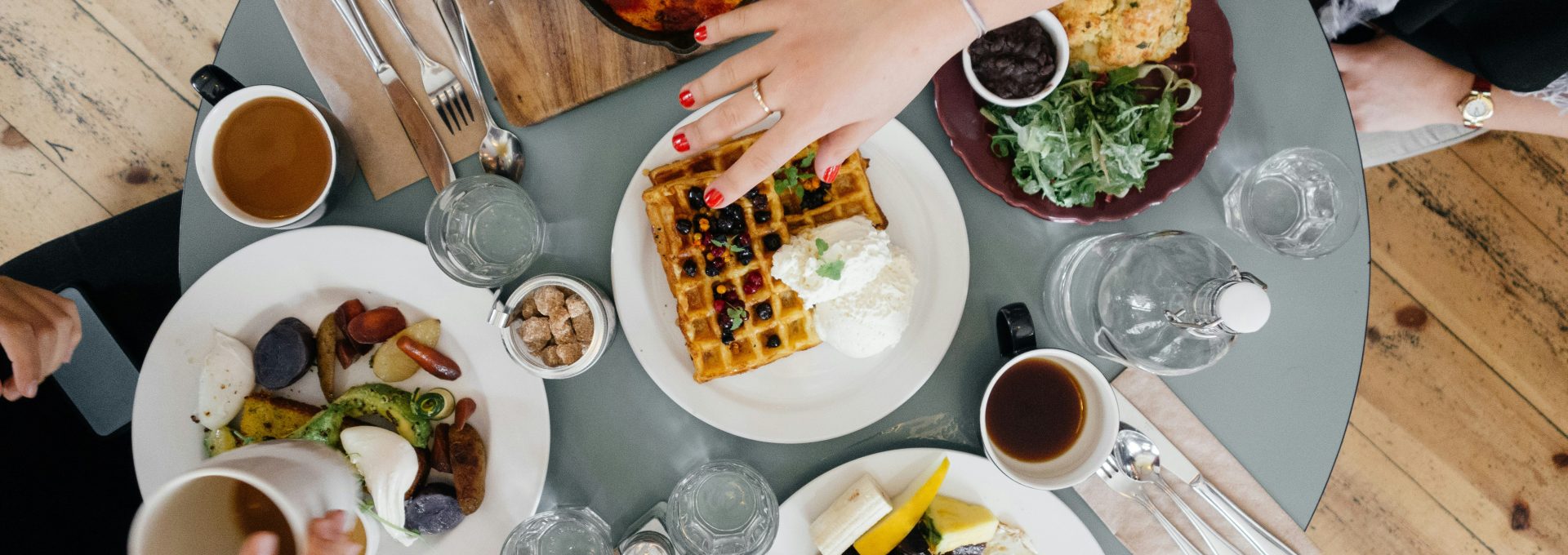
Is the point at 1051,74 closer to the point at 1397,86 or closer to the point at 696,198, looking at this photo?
the point at 696,198

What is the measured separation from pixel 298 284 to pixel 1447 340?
12.3ft

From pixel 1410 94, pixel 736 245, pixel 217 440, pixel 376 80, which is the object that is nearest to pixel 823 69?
pixel 736 245

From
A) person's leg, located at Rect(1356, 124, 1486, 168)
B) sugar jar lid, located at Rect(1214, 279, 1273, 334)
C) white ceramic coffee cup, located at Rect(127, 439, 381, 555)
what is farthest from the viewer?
person's leg, located at Rect(1356, 124, 1486, 168)

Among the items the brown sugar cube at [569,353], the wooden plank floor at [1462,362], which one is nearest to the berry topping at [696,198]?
the brown sugar cube at [569,353]

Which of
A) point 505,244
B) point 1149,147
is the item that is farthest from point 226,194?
point 1149,147

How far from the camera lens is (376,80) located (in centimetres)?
159

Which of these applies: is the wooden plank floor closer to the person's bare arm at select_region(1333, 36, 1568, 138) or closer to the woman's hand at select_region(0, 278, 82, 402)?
the person's bare arm at select_region(1333, 36, 1568, 138)

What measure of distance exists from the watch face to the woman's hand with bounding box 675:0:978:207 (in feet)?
4.93

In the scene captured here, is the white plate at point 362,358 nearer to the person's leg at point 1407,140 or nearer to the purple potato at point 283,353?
the purple potato at point 283,353

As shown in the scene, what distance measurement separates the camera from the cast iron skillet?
1406mm

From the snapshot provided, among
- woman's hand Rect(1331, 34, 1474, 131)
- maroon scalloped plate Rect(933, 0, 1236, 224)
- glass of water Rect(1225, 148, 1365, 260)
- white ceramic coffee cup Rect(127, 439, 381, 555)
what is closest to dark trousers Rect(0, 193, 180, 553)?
white ceramic coffee cup Rect(127, 439, 381, 555)

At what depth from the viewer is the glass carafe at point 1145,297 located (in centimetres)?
143

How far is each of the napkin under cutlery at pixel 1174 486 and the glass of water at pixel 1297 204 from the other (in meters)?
0.42

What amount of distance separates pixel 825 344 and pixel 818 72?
618mm
